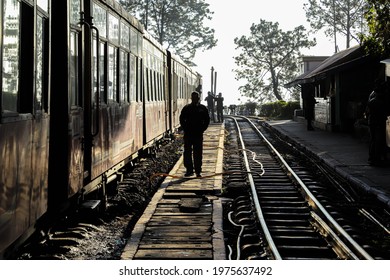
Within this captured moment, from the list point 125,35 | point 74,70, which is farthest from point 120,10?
point 74,70

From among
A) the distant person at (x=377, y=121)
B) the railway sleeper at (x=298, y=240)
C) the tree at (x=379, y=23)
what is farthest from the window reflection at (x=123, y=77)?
the distant person at (x=377, y=121)

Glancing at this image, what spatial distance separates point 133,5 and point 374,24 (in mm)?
37778

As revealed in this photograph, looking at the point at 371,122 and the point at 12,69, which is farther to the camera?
the point at 371,122

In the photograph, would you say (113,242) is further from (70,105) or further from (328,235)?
(328,235)

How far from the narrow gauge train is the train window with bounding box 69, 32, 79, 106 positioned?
0.04 ft

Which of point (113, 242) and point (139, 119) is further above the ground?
point (139, 119)

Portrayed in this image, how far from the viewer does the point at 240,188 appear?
10.6 m

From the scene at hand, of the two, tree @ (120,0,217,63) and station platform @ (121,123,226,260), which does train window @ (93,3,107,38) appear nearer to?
station platform @ (121,123,226,260)

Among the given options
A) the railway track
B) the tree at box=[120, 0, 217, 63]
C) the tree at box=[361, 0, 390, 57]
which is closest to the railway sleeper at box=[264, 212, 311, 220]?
the railway track

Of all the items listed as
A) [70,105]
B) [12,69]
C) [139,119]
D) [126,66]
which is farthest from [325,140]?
[12,69]

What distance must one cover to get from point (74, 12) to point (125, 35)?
3502mm

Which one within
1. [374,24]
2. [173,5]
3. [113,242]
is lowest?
[113,242]

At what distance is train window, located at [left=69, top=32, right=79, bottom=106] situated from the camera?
6574 millimetres

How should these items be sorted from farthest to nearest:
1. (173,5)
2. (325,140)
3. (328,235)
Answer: (173,5) → (325,140) → (328,235)
